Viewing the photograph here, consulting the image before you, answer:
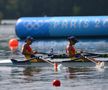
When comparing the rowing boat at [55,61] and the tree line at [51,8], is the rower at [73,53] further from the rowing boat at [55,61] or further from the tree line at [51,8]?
A: the tree line at [51,8]

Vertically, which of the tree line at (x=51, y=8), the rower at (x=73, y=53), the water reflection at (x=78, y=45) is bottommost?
the water reflection at (x=78, y=45)

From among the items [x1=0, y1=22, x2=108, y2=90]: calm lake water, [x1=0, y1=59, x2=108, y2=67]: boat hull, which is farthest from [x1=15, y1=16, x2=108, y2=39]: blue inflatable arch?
[x1=0, y1=22, x2=108, y2=90]: calm lake water

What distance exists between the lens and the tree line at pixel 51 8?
99875 mm

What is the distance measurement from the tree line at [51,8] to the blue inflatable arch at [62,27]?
4888 cm

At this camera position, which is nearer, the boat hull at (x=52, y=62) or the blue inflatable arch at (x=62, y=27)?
the boat hull at (x=52, y=62)

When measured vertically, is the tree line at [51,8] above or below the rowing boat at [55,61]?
above

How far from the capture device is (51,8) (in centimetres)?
10694

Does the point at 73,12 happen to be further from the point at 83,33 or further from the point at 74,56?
the point at 74,56

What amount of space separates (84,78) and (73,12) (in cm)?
7701

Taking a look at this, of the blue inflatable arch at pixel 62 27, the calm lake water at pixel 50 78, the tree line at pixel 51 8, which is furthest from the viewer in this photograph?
the tree line at pixel 51 8

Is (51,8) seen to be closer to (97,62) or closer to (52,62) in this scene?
(52,62)

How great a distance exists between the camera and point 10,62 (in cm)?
3306

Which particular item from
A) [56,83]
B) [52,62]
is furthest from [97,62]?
[56,83]

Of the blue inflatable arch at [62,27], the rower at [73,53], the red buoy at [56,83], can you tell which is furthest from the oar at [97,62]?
the blue inflatable arch at [62,27]
